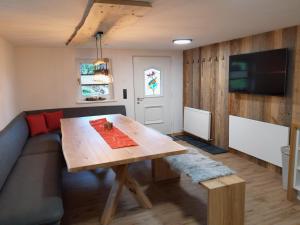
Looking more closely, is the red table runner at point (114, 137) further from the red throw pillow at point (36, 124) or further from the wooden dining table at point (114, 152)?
the red throw pillow at point (36, 124)

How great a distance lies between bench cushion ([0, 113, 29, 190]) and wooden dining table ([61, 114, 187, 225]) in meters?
0.58

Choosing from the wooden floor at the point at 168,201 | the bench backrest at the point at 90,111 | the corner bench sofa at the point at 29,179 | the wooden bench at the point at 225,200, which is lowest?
the wooden floor at the point at 168,201

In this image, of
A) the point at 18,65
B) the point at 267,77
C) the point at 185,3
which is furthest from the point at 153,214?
the point at 18,65

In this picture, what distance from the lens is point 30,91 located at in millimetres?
4645

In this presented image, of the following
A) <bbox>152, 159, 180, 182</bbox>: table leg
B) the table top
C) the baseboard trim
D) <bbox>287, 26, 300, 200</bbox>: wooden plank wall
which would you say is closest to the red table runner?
the table top

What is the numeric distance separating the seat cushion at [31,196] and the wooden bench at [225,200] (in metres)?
1.28

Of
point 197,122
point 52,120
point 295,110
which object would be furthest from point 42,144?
point 295,110

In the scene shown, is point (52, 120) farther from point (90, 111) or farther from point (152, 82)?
point (152, 82)

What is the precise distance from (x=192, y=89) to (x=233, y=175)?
3.28 metres

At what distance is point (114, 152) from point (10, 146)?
1.36 meters

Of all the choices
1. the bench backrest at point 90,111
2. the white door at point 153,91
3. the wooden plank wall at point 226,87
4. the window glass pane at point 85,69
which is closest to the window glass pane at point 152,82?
the white door at point 153,91

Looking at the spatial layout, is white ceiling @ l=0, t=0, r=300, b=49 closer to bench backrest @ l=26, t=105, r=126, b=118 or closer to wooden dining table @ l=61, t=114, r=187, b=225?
wooden dining table @ l=61, t=114, r=187, b=225

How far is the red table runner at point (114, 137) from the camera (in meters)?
2.43

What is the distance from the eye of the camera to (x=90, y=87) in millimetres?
5113
